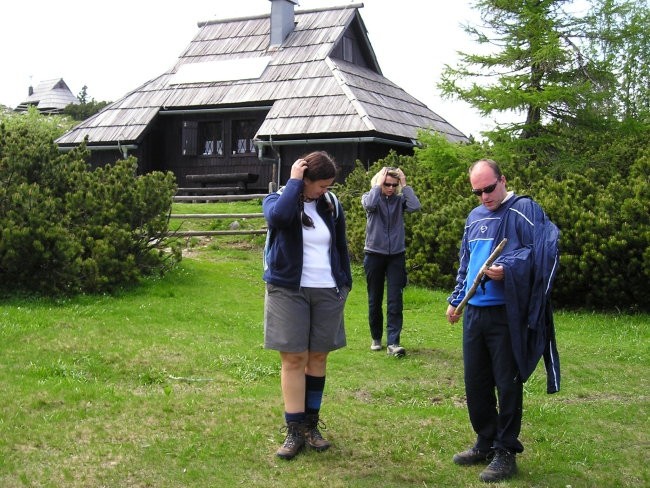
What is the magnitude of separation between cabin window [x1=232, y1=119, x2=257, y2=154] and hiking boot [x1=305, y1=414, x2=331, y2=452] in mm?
21483

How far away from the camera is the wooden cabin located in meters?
24.0

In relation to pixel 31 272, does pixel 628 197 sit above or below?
above

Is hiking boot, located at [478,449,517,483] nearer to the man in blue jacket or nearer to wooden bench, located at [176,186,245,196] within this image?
the man in blue jacket

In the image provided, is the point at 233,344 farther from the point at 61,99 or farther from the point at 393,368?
the point at 61,99

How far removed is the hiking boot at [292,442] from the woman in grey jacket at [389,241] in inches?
137

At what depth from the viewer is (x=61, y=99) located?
72.1 meters

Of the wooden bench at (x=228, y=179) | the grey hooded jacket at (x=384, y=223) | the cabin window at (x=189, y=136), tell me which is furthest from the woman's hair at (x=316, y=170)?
the cabin window at (x=189, y=136)

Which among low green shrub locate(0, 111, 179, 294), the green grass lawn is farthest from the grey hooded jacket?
low green shrub locate(0, 111, 179, 294)

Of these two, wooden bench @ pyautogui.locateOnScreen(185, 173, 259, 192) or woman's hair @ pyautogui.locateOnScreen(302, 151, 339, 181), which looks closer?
woman's hair @ pyautogui.locateOnScreen(302, 151, 339, 181)

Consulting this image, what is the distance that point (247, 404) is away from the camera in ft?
22.3

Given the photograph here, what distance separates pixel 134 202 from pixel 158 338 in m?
4.10

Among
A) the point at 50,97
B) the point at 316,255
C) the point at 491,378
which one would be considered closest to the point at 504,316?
the point at 491,378

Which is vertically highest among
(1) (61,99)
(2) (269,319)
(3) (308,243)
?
(1) (61,99)

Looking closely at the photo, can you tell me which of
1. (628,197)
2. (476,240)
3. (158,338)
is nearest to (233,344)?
(158,338)
